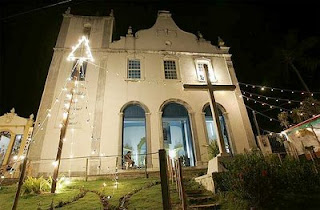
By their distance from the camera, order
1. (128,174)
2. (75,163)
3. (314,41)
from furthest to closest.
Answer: (314,41)
(75,163)
(128,174)

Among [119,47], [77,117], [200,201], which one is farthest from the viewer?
[119,47]

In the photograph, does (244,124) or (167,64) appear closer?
(244,124)

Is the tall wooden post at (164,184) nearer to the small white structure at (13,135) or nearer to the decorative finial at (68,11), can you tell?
the small white structure at (13,135)

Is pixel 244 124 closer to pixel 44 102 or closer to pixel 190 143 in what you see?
pixel 190 143

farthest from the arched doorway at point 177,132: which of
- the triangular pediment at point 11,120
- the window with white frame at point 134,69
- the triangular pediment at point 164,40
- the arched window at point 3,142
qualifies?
the arched window at point 3,142

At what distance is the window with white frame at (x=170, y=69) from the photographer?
15.7 m

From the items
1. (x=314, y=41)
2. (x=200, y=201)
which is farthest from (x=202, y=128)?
(x=314, y=41)

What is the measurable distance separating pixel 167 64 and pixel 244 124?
736cm

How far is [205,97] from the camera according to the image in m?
14.7

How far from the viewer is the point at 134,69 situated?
15.3 meters

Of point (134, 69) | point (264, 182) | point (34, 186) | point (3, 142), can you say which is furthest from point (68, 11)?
point (264, 182)

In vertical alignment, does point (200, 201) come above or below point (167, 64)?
below

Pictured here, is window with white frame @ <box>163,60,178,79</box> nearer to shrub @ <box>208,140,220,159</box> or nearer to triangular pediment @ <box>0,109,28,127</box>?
shrub @ <box>208,140,220,159</box>

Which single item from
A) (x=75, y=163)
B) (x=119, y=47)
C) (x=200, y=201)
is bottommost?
(x=200, y=201)
